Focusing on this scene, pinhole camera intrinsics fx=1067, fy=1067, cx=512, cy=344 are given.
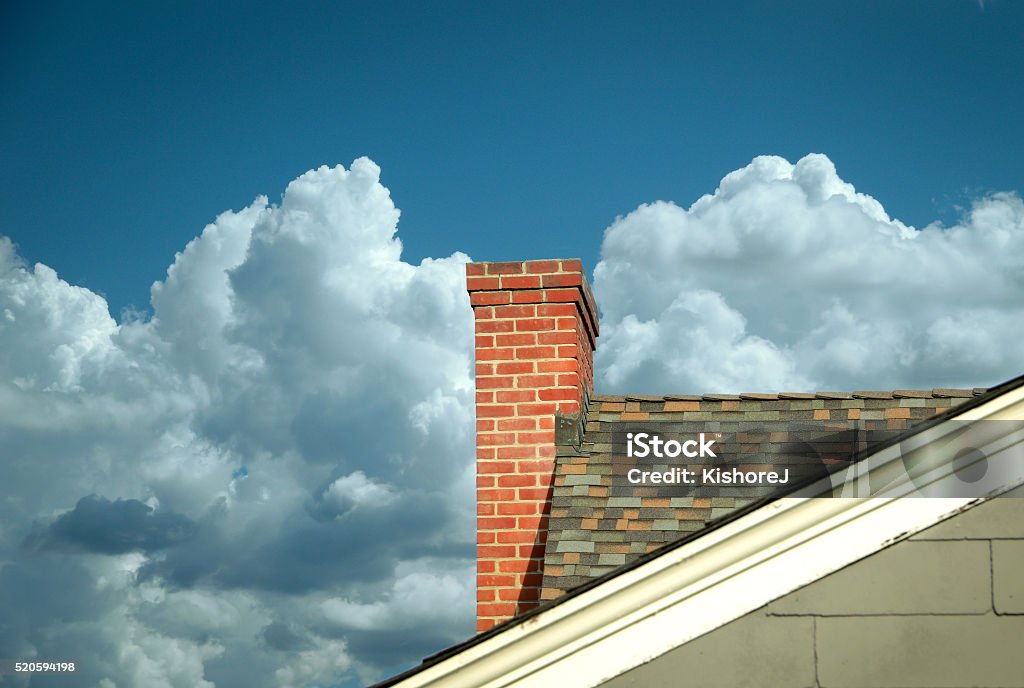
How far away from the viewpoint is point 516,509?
28.7 ft

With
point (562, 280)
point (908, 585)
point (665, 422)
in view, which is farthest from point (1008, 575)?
point (562, 280)

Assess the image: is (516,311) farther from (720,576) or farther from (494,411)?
(720,576)

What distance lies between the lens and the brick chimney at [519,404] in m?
8.67

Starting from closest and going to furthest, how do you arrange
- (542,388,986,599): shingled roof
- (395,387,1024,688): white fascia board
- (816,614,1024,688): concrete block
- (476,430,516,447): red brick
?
(816,614,1024,688): concrete block, (395,387,1024,688): white fascia board, (542,388,986,599): shingled roof, (476,430,516,447): red brick

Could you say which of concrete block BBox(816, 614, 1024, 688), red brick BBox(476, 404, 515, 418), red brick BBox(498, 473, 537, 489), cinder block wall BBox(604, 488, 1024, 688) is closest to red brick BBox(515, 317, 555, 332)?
red brick BBox(476, 404, 515, 418)

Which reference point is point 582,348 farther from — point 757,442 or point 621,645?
point 621,645

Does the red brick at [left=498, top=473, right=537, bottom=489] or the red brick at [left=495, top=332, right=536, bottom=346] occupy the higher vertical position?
the red brick at [left=495, top=332, right=536, bottom=346]

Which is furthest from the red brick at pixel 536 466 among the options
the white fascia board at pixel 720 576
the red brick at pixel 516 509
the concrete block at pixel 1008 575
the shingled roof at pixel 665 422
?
the concrete block at pixel 1008 575

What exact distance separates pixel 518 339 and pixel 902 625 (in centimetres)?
530

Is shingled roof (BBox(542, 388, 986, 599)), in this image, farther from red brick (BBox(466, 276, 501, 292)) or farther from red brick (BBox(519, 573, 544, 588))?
red brick (BBox(466, 276, 501, 292))

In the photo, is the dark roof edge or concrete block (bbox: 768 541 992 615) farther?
the dark roof edge

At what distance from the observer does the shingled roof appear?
26.4 feet

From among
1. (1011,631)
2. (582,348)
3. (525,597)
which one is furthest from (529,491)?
(1011,631)

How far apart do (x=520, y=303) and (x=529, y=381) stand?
0.69 meters
